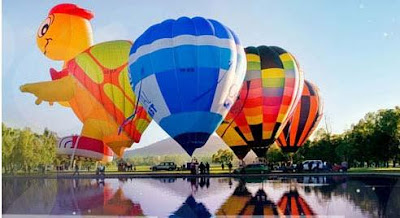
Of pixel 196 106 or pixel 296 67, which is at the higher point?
pixel 296 67

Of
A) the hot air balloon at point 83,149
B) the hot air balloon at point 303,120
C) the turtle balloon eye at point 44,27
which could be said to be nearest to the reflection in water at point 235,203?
the hot air balloon at point 83,149

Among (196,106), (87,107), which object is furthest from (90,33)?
(196,106)

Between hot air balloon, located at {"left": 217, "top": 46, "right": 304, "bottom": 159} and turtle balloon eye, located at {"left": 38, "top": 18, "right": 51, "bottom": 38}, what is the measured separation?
25.6 feet

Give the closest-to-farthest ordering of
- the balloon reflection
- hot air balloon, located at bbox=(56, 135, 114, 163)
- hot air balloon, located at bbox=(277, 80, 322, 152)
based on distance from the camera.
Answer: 1. the balloon reflection
2. hot air balloon, located at bbox=(56, 135, 114, 163)
3. hot air balloon, located at bbox=(277, 80, 322, 152)

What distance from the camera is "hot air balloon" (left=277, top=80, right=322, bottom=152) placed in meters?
24.1

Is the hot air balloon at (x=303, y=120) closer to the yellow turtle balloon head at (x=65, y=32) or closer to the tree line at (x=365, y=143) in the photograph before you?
the tree line at (x=365, y=143)

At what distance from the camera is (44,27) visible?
819 inches

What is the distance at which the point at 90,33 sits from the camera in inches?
845

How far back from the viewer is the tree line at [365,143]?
2912cm

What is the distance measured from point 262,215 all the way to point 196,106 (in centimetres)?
666

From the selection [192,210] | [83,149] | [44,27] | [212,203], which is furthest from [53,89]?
[192,210]

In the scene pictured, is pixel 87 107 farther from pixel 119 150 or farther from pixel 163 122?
pixel 163 122

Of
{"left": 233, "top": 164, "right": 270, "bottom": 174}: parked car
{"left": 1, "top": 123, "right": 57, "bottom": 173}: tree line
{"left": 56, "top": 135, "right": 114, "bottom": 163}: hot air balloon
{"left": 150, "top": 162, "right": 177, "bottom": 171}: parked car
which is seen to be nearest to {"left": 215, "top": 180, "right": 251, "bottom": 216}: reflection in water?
{"left": 233, "top": 164, "right": 270, "bottom": 174}: parked car

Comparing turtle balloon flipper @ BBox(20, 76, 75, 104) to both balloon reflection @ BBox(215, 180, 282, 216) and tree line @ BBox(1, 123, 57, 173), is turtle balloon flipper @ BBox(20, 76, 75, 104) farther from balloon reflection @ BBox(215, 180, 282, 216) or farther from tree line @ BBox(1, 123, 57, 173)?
balloon reflection @ BBox(215, 180, 282, 216)
